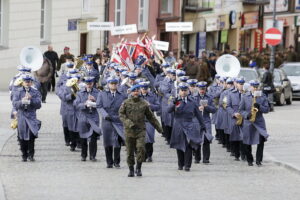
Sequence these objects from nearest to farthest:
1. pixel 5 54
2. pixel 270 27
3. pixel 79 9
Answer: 1. pixel 5 54
2. pixel 79 9
3. pixel 270 27

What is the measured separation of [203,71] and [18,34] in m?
6.43

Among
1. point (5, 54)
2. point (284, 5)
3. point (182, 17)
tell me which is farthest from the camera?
point (284, 5)

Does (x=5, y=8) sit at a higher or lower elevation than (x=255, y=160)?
higher

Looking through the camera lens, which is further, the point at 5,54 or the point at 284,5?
the point at 284,5

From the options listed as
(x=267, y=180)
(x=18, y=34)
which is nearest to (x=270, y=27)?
(x=18, y=34)

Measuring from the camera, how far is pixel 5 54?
135 ft

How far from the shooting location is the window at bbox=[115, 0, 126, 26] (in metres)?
49.7

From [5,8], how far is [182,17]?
620 inches

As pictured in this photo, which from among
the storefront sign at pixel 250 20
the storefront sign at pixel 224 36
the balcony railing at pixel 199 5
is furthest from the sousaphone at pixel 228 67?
the storefront sign at pixel 250 20

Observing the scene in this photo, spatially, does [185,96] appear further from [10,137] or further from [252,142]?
[10,137]

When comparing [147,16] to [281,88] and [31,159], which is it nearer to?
[281,88]

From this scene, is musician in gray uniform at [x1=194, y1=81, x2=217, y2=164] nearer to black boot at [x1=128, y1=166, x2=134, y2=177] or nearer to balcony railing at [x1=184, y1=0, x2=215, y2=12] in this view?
black boot at [x1=128, y1=166, x2=134, y2=177]

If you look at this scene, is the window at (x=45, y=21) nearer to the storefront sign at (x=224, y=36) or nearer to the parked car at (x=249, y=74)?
the parked car at (x=249, y=74)

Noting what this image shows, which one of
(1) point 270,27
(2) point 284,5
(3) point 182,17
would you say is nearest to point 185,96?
(1) point 270,27
